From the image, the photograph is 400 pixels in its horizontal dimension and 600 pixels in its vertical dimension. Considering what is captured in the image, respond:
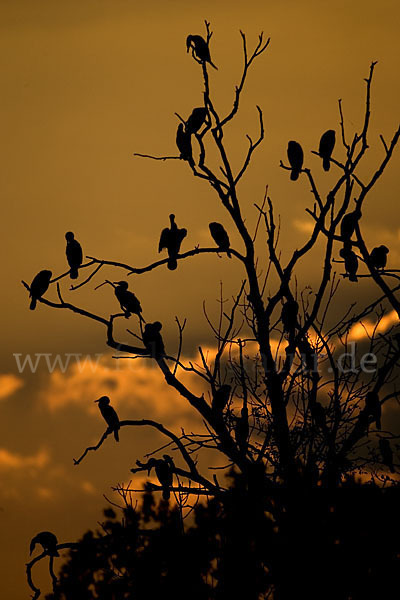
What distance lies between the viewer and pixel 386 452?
8258 mm

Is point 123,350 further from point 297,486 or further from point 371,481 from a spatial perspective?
point 371,481

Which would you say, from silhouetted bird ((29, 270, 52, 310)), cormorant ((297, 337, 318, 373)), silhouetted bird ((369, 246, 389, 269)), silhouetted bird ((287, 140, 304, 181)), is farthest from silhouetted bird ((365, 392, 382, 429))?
silhouetted bird ((29, 270, 52, 310))

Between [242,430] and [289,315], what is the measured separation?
103cm

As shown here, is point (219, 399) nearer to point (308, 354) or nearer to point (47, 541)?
point (308, 354)

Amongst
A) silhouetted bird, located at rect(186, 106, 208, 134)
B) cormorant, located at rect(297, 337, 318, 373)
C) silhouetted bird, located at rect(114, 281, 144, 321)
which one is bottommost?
cormorant, located at rect(297, 337, 318, 373)

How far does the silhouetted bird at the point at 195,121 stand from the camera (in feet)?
27.3

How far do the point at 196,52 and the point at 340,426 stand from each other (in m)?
3.49

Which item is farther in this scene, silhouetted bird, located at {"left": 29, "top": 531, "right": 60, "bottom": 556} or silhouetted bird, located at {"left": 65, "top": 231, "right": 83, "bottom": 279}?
silhouetted bird, located at {"left": 65, "top": 231, "right": 83, "bottom": 279}

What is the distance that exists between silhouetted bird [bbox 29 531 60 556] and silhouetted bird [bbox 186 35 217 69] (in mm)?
4261

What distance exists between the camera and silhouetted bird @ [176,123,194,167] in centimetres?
832

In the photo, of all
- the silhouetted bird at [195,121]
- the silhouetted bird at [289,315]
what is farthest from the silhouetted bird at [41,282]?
the silhouetted bird at [289,315]

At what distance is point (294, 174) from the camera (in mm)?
9906

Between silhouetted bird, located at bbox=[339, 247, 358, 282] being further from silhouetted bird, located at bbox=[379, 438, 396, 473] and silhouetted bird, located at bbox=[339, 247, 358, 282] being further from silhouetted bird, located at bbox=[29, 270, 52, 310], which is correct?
silhouetted bird, located at bbox=[29, 270, 52, 310]

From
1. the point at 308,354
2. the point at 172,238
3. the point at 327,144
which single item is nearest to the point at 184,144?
the point at 172,238
